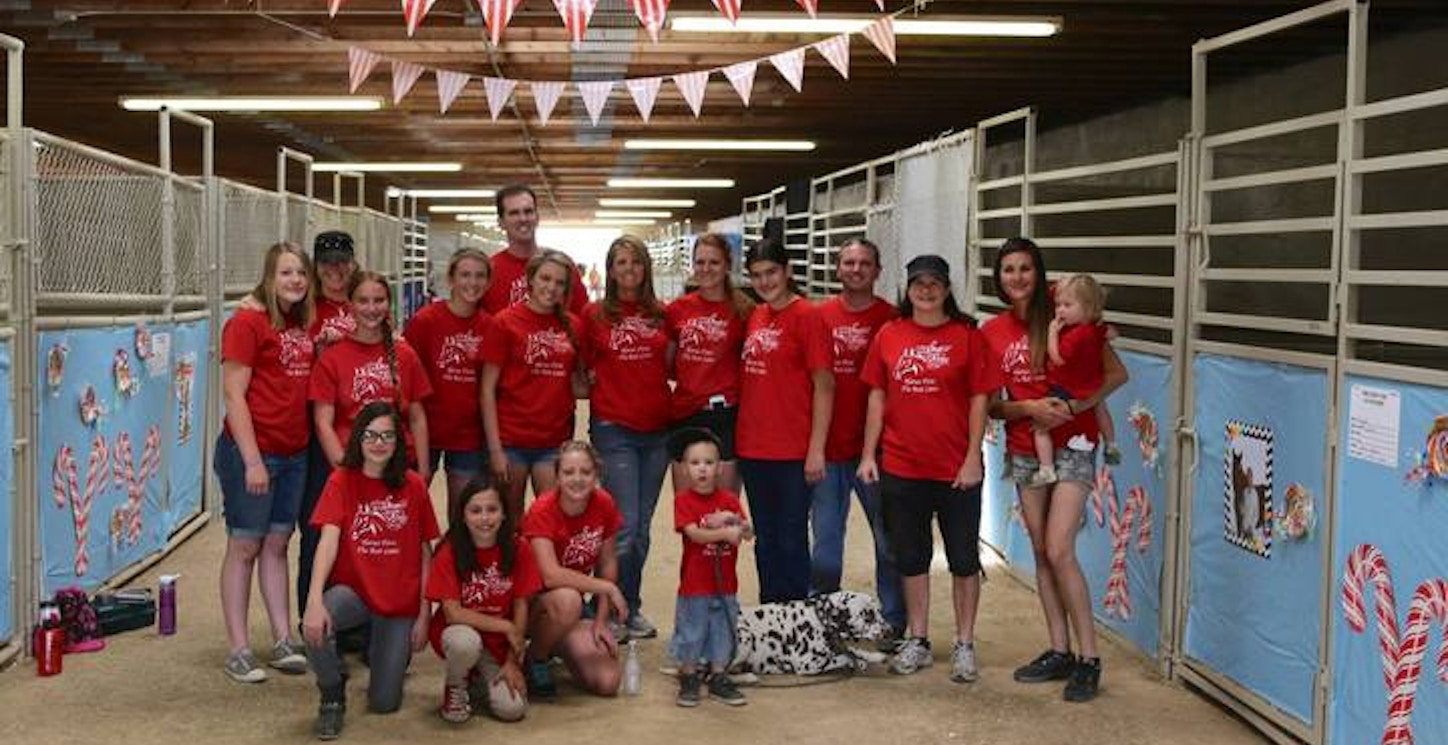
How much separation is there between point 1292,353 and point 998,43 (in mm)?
5454

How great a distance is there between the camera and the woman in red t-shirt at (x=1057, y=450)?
182 inches

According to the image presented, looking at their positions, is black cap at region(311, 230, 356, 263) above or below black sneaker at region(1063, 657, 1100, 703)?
above

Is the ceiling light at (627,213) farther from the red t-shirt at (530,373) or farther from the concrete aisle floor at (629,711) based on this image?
the concrete aisle floor at (629,711)

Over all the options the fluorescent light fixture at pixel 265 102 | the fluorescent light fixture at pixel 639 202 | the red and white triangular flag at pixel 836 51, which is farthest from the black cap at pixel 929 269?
the fluorescent light fixture at pixel 639 202

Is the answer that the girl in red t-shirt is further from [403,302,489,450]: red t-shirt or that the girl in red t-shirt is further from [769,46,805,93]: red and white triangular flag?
[769,46,805,93]: red and white triangular flag

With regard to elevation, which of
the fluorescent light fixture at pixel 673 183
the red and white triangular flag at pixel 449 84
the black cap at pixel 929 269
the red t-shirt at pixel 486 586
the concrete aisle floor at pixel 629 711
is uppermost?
the fluorescent light fixture at pixel 673 183

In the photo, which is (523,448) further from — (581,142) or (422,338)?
(581,142)

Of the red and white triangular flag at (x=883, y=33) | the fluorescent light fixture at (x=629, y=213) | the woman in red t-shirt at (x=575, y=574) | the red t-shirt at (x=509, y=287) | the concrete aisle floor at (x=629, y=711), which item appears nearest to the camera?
the concrete aisle floor at (x=629, y=711)

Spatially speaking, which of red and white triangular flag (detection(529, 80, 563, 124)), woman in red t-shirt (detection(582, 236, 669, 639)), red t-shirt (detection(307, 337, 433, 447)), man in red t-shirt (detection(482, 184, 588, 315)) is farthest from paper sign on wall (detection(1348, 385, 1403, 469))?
red and white triangular flag (detection(529, 80, 563, 124))

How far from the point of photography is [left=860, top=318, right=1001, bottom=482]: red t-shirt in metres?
4.68

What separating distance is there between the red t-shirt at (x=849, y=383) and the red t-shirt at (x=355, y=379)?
1.48 meters

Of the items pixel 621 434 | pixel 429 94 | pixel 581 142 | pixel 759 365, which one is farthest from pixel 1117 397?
pixel 581 142

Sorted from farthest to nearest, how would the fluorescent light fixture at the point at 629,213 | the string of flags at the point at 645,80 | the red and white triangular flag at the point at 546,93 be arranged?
the fluorescent light fixture at the point at 629,213, the red and white triangular flag at the point at 546,93, the string of flags at the point at 645,80

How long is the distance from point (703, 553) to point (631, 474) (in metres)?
0.71
